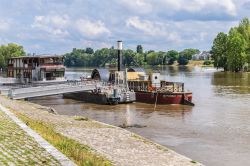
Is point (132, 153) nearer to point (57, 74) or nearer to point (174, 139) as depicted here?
point (174, 139)

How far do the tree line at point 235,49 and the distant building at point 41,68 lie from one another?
268 feet

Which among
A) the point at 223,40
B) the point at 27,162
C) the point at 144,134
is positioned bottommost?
the point at 144,134

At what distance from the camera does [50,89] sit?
53438 millimetres

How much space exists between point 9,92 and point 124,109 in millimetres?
14212

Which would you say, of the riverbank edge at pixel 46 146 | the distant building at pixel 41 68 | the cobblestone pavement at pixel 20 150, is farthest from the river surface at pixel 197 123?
the distant building at pixel 41 68

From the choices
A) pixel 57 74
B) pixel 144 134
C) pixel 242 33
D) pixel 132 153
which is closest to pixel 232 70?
pixel 242 33

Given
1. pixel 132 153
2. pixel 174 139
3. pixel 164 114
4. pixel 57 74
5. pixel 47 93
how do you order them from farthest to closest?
pixel 57 74, pixel 47 93, pixel 164 114, pixel 174 139, pixel 132 153

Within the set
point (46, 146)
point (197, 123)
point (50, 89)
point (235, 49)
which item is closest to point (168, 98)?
point (197, 123)

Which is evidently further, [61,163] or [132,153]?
[132,153]

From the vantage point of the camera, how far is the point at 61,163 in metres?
12.6

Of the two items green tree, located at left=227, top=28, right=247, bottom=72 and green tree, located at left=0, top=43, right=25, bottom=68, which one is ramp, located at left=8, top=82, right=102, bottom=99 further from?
green tree, located at left=0, top=43, right=25, bottom=68

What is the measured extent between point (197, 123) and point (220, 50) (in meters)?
125

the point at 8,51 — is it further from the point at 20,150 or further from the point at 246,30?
the point at 20,150

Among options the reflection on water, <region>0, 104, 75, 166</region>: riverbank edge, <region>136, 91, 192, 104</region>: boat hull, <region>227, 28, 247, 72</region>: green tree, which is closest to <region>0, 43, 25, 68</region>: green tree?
<region>227, 28, 247, 72</region>: green tree
